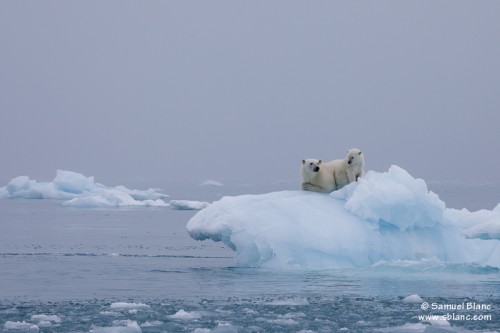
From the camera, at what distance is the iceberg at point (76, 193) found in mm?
45934

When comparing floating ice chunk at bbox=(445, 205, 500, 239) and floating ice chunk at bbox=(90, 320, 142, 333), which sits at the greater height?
floating ice chunk at bbox=(445, 205, 500, 239)

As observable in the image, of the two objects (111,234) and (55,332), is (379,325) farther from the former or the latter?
(111,234)

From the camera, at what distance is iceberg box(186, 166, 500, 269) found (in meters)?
15.1

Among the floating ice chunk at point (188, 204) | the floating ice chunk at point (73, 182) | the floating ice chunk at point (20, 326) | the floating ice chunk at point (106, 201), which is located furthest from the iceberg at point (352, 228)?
the floating ice chunk at point (73, 182)

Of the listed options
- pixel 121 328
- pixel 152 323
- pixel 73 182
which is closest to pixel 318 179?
pixel 152 323

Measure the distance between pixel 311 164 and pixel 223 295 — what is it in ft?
13.7

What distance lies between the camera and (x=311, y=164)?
1602 centimetres

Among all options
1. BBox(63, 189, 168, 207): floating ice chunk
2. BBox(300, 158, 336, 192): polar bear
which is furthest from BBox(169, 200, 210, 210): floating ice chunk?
BBox(300, 158, 336, 192): polar bear

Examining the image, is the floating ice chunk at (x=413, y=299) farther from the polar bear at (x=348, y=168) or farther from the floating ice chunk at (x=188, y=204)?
the floating ice chunk at (x=188, y=204)

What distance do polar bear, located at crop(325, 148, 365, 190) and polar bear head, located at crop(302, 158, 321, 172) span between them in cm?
50

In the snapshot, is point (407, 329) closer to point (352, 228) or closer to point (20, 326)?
point (20, 326)

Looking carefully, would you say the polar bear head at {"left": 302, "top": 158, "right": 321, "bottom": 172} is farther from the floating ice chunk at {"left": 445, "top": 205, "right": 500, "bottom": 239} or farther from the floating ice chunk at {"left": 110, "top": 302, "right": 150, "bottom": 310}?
the floating ice chunk at {"left": 110, "top": 302, "right": 150, "bottom": 310}

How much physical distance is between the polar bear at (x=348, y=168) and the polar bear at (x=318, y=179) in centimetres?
9

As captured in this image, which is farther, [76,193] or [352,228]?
[76,193]
